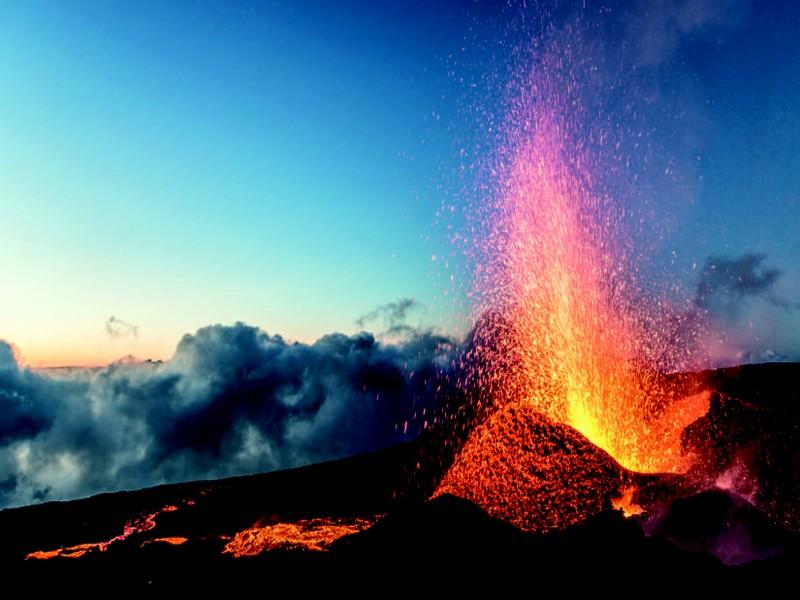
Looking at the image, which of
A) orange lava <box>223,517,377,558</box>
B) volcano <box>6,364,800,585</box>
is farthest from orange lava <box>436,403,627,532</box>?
orange lava <box>223,517,377,558</box>

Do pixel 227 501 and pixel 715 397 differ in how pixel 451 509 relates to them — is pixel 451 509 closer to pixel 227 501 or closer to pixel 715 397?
pixel 715 397

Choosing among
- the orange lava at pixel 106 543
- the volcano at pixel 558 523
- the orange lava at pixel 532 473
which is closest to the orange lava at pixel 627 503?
the volcano at pixel 558 523

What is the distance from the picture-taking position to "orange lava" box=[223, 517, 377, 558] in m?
10.1

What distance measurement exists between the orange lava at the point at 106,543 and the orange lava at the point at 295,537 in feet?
12.5

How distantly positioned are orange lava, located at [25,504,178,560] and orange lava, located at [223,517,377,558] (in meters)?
3.82

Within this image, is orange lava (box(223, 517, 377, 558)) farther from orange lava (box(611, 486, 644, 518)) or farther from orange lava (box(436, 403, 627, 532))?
orange lava (box(611, 486, 644, 518))

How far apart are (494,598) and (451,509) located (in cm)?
258

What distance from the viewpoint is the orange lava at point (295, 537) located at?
33.1ft

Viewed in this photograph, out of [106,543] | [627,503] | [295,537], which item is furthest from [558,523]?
[106,543]

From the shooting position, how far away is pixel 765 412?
1253 centimetres

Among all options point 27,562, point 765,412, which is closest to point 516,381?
point 765,412

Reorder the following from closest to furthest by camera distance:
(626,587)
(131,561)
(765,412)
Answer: (626,587) < (131,561) < (765,412)

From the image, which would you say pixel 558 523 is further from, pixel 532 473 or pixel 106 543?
pixel 106 543

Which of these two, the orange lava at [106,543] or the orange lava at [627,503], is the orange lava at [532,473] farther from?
the orange lava at [106,543]
